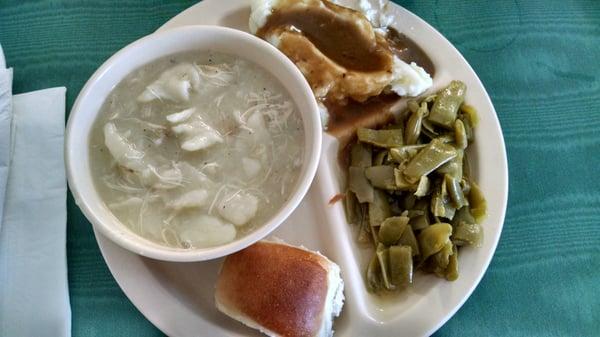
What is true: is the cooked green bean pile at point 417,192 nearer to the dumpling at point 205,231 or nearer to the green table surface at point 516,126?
the green table surface at point 516,126

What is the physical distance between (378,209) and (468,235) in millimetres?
331

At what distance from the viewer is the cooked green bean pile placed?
1.96 meters

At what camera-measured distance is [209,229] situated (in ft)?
5.90

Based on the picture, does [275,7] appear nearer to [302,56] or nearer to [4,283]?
[302,56]

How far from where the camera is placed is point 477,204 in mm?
2031

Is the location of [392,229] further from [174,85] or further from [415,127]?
[174,85]

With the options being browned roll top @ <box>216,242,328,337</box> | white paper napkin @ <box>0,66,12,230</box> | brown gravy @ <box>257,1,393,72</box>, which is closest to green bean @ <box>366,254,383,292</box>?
browned roll top @ <box>216,242,328,337</box>

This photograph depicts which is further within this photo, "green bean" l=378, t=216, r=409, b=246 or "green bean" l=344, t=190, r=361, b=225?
"green bean" l=344, t=190, r=361, b=225

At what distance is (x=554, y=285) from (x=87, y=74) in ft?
6.95

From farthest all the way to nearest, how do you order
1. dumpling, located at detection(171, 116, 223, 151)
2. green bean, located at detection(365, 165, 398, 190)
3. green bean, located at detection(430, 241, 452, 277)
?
green bean, located at detection(365, 165, 398, 190) < green bean, located at detection(430, 241, 452, 277) < dumpling, located at detection(171, 116, 223, 151)

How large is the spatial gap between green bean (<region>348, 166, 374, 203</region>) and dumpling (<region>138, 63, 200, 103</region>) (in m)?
0.66

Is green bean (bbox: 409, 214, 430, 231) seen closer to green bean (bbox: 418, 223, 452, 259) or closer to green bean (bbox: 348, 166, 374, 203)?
green bean (bbox: 418, 223, 452, 259)

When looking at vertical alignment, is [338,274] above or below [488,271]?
above

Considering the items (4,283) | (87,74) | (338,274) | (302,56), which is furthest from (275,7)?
(4,283)
